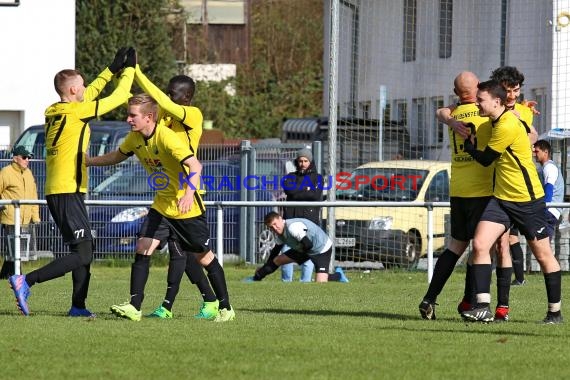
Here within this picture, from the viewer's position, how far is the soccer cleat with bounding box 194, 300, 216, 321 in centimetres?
1170

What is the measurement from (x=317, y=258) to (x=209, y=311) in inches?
256

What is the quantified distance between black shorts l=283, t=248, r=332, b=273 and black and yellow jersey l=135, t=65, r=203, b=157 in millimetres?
6848

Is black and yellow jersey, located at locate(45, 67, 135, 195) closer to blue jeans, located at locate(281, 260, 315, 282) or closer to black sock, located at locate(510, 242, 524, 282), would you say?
blue jeans, located at locate(281, 260, 315, 282)

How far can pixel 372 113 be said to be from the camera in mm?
24312

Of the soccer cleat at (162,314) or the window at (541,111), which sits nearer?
the soccer cleat at (162,314)

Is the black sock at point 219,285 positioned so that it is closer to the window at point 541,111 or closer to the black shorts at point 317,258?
the black shorts at point 317,258

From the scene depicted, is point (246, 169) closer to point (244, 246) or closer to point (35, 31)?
point (244, 246)

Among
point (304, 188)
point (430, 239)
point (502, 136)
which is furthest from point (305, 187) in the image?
point (502, 136)

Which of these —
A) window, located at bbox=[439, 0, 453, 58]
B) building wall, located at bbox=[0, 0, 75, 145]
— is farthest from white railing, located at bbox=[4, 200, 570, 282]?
building wall, located at bbox=[0, 0, 75, 145]

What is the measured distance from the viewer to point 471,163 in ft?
37.3

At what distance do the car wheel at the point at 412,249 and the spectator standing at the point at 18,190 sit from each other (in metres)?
5.24

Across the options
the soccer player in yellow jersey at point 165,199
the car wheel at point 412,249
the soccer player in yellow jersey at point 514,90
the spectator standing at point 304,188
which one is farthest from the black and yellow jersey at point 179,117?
the car wheel at point 412,249

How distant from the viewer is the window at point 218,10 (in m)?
55.6

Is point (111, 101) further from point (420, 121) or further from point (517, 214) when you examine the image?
point (420, 121)
